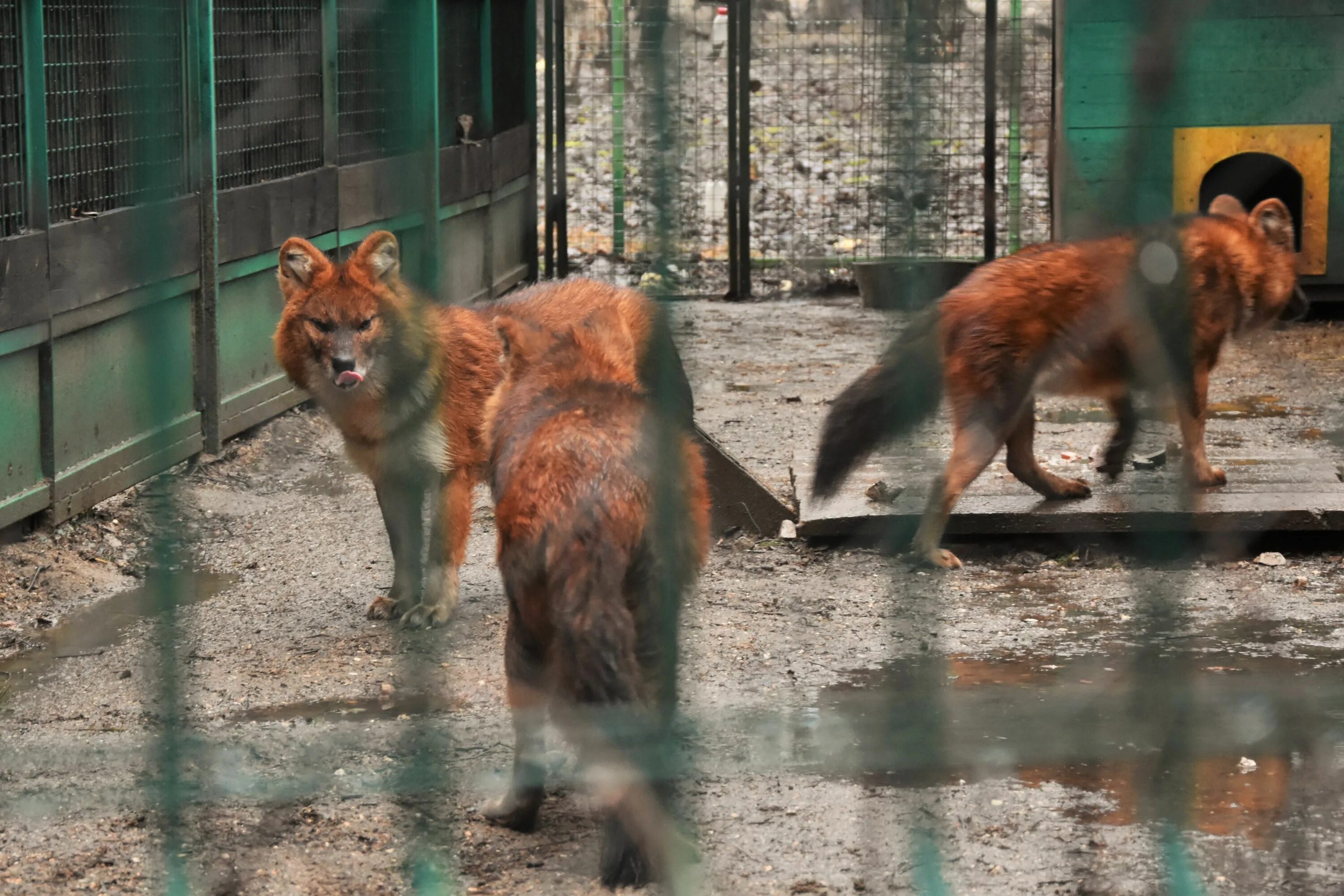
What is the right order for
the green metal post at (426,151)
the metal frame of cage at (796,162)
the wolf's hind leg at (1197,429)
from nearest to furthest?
the green metal post at (426,151)
the wolf's hind leg at (1197,429)
the metal frame of cage at (796,162)

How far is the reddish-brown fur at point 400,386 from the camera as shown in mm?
5082

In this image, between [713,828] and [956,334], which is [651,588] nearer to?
[713,828]

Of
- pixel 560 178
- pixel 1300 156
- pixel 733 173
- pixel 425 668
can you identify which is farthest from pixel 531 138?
pixel 425 668

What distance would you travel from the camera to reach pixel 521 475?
3.08 metres

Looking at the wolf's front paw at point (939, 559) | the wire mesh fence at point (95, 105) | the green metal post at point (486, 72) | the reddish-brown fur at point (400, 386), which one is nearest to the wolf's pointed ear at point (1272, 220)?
the wolf's front paw at point (939, 559)

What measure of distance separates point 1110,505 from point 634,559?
3147 millimetres

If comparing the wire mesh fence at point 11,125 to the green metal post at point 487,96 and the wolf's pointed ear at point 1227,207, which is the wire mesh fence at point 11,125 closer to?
the wolf's pointed ear at point 1227,207

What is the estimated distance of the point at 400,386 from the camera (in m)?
5.14

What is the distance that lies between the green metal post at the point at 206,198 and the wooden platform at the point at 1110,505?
2.71 metres

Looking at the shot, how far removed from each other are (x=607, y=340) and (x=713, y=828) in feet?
3.77

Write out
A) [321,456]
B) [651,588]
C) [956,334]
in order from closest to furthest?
[651,588] → [956,334] → [321,456]

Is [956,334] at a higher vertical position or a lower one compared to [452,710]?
higher

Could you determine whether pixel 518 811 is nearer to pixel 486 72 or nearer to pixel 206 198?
pixel 206 198

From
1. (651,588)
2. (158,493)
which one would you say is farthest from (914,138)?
(651,588)
